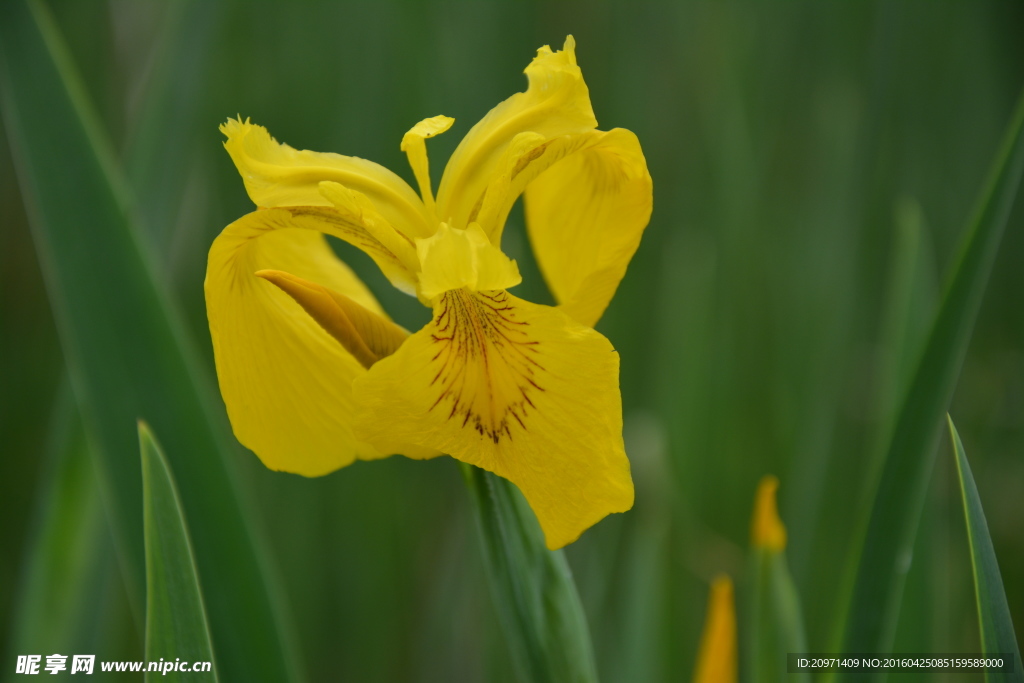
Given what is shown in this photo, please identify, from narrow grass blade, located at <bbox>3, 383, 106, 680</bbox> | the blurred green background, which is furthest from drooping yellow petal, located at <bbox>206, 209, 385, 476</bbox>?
the blurred green background

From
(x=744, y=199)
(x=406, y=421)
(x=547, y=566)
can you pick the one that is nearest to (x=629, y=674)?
(x=547, y=566)

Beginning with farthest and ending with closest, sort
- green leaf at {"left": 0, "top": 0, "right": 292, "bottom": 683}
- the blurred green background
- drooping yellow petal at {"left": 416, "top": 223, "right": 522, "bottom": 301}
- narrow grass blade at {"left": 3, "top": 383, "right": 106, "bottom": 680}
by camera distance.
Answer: the blurred green background
narrow grass blade at {"left": 3, "top": 383, "right": 106, "bottom": 680}
green leaf at {"left": 0, "top": 0, "right": 292, "bottom": 683}
drooping yellow petal at {"left": 416, "top": 223, "right": 522, "bottom": 301}

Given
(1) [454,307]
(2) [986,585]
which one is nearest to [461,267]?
(1) [454,307]

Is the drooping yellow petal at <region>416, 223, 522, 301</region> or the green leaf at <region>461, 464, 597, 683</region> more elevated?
the drooping yellow petal at <region>416, 223, 522, 301</region>

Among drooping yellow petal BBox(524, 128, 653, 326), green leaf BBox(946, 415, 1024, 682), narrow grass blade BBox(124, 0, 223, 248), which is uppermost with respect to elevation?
narrow grass blade BBox(124, 0, 223, 248)

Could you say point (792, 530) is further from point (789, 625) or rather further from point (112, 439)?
point (112, 439)

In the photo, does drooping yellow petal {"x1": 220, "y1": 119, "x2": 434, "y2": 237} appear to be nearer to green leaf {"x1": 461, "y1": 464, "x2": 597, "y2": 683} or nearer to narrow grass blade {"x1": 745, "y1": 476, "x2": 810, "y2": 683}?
green leaf {"x1": 461, "y1": 464, "x2": 597, "y2": 683}
